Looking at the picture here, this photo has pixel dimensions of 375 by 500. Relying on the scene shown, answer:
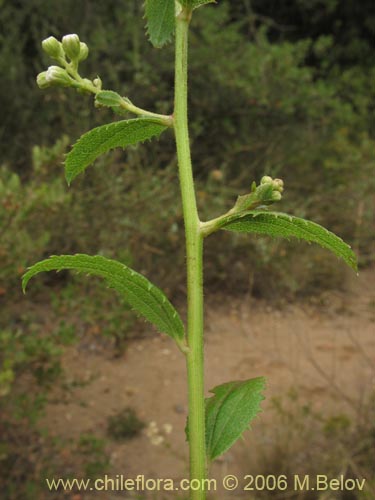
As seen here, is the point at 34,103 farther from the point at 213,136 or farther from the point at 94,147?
the point at 94,147

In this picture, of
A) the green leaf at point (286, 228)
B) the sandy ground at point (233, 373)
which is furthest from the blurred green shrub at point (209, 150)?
the green leaf at point (286, 228)

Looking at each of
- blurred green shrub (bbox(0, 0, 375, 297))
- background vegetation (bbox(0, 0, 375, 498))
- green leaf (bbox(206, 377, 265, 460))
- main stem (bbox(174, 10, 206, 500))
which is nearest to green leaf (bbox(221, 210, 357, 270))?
main stem (bbox(174, 10, 206, 500))

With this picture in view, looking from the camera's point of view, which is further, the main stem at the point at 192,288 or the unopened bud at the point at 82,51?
the unopened bud at the point at 82,51

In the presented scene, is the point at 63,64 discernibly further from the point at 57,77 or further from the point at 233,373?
the point at 233,373

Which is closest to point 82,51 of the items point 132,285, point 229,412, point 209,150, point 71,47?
point 71,47

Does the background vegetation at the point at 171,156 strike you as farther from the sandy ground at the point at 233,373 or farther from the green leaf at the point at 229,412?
the green leaf at the point at 229,412

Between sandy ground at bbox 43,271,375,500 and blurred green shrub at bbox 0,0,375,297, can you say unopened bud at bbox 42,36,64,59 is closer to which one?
sandy ground at bbox 43,271,375,500

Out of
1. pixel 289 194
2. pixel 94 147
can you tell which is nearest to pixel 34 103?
pixel 289 194
